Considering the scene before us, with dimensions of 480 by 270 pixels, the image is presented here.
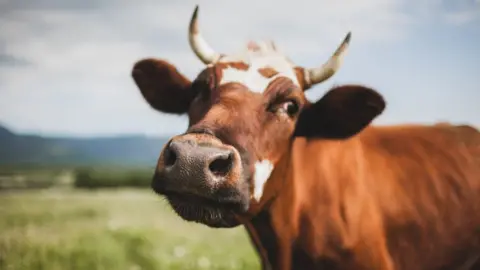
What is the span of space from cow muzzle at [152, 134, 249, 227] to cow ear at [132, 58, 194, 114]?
54 cm

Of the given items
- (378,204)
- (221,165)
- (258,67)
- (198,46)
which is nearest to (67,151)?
(198,46)

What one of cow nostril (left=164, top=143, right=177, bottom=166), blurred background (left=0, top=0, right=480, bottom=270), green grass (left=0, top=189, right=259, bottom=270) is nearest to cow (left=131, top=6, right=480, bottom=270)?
cow nostril (left=164, top=143, right=177, bottom=166)

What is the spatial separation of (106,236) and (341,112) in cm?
122

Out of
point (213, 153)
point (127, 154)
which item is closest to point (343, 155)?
point (213, 153)

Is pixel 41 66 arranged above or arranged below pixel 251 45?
below

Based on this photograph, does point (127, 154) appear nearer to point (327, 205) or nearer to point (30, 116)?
point (30, 116)

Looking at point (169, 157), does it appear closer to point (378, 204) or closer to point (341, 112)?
point (341, 112)

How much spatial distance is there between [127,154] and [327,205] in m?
0.97

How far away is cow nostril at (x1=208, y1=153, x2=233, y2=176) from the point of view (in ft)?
4.54

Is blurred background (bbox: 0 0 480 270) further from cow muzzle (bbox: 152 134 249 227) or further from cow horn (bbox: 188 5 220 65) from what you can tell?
cow muzzle (bbox: 152 134 249 227)

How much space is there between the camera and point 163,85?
2.00m

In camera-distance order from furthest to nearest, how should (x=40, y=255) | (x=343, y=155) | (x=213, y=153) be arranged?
(x=40, y=255), (x=343, y=155), (x=213, y=153)

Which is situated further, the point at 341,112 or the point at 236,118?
the point at 341,112

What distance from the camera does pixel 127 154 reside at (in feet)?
7.60
